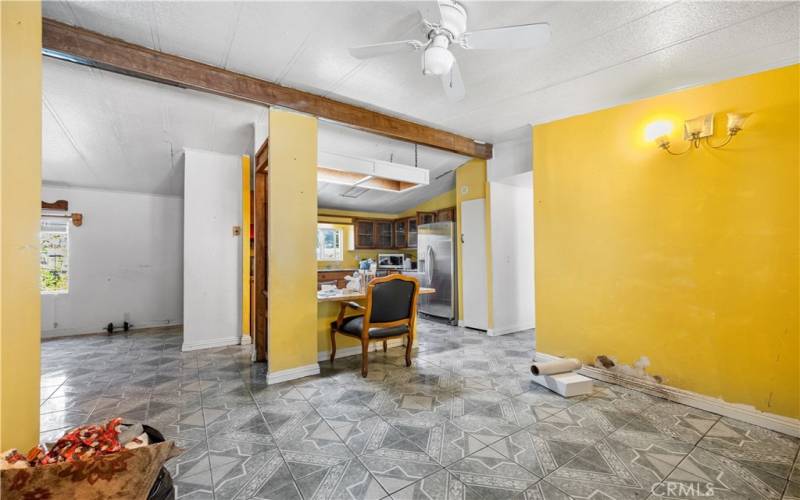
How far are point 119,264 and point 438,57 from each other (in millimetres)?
5968

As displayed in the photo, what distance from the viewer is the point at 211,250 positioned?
13.6ft

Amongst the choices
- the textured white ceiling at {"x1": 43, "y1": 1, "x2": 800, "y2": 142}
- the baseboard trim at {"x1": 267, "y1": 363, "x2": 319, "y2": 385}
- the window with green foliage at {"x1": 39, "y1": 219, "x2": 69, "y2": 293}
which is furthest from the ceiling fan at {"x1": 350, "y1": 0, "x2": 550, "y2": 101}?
the window with green foliage at {"x1": 39, "y1": 219, "x2": 69, "y2": 293}

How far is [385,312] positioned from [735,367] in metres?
2.73

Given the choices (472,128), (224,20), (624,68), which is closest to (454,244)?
(472,128)

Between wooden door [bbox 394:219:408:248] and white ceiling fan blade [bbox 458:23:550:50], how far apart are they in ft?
18.3

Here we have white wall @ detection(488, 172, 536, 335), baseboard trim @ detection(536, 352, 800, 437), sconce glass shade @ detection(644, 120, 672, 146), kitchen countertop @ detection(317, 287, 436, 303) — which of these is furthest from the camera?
white wall @ detection(488, 172, 536, 335)

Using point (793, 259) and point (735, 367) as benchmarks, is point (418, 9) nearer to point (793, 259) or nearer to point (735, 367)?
point (793, 259)

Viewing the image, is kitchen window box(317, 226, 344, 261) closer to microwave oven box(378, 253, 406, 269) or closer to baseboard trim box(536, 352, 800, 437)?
microwave oven box(378, 253, 406, 269)

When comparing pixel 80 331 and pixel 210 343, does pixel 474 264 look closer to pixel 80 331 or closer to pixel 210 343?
pixel 210 343

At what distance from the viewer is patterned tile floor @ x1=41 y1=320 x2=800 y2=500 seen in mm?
1592

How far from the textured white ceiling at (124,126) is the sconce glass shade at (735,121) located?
3994mm

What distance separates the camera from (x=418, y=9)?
1.96 metres

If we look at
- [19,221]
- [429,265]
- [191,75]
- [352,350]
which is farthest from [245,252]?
[19,221]

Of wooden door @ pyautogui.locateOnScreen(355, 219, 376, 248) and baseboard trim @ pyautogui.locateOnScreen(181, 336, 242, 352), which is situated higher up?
wooden door @ pyautogui.locateOnScreen(355, 219, 376, 248)
